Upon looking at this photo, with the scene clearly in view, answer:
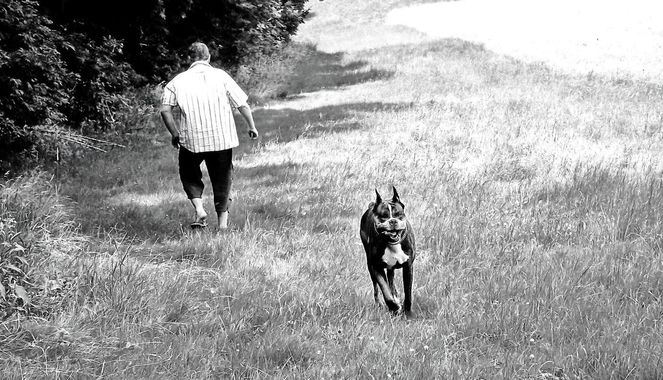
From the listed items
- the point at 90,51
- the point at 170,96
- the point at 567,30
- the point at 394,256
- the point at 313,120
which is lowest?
the point at 313,120

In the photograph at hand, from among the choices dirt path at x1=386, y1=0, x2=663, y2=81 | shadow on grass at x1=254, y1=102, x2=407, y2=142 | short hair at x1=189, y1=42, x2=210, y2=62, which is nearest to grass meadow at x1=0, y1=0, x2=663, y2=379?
shadow on grass at x1=254, y1=102, x2=407, y2=142

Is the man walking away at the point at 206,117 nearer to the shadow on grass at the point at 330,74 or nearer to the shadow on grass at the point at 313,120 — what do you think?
the shadow on grass at the point at 313,120

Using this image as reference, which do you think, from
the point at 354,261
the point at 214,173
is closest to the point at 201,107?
the point at 214,173

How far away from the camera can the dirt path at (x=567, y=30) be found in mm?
23188

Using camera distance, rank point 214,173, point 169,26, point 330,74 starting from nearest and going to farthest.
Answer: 1. point 214,173
2. point 169,26
3. point 330,74

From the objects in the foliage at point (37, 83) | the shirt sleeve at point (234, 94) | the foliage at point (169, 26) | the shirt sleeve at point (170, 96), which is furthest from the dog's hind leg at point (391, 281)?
the foliage at point (169, 26)

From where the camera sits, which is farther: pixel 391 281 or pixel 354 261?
pixel 354 261

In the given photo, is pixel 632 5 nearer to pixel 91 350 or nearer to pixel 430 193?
pixel 430 193

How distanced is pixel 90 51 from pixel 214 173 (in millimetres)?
4540

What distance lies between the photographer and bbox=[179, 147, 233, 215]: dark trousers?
7.28 meters

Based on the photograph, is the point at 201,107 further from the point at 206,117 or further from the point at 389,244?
the point at 389,244

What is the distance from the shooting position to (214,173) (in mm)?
7375

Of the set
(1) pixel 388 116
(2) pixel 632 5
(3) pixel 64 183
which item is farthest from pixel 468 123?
(2) pixel 632 5

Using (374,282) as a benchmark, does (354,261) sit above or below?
below
